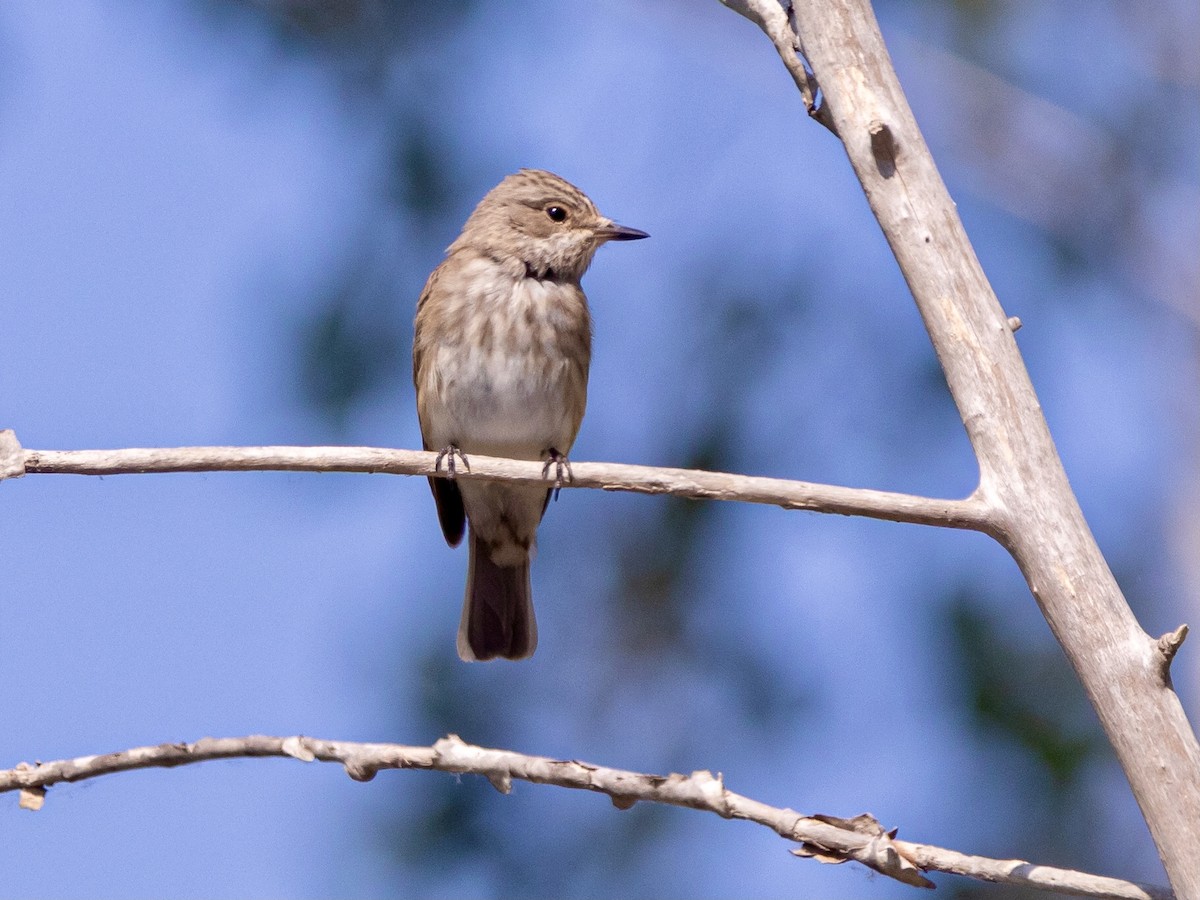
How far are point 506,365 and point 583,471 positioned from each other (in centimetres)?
237

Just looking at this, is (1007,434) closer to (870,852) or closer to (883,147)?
(883,147)

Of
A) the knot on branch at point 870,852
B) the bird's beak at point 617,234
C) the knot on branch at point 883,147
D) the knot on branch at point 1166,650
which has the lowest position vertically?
the knot on branch at point 870,852

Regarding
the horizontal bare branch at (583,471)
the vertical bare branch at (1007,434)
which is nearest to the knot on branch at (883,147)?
the vertical bare branch at (1007,434)

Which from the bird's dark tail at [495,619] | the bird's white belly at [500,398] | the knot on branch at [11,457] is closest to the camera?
the knot on branch at [11,457]

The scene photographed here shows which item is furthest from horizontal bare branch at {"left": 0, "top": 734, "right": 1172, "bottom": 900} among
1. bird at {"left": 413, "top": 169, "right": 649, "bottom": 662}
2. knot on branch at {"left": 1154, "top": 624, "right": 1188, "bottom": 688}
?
bird at {"left": 413, "top": 169, "right": 649, "bottom": 662}

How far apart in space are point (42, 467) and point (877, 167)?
5.98ft

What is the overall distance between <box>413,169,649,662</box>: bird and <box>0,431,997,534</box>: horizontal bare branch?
6.54 feet

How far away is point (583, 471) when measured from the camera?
3.15 meters

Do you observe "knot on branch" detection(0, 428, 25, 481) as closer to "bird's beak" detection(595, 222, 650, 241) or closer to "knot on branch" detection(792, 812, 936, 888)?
"knot on branch" detection(792, 812, 936, 888)

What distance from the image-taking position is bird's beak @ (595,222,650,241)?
580 centimetres

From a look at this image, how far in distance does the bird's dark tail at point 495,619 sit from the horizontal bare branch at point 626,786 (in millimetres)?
3190

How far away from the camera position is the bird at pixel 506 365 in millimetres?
5484

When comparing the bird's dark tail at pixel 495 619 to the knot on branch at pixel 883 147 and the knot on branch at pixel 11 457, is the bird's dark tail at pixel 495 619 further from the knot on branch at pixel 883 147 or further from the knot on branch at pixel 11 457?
the knot on branch at pixel 883 147

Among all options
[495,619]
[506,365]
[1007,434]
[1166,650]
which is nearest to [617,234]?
[506,365]
